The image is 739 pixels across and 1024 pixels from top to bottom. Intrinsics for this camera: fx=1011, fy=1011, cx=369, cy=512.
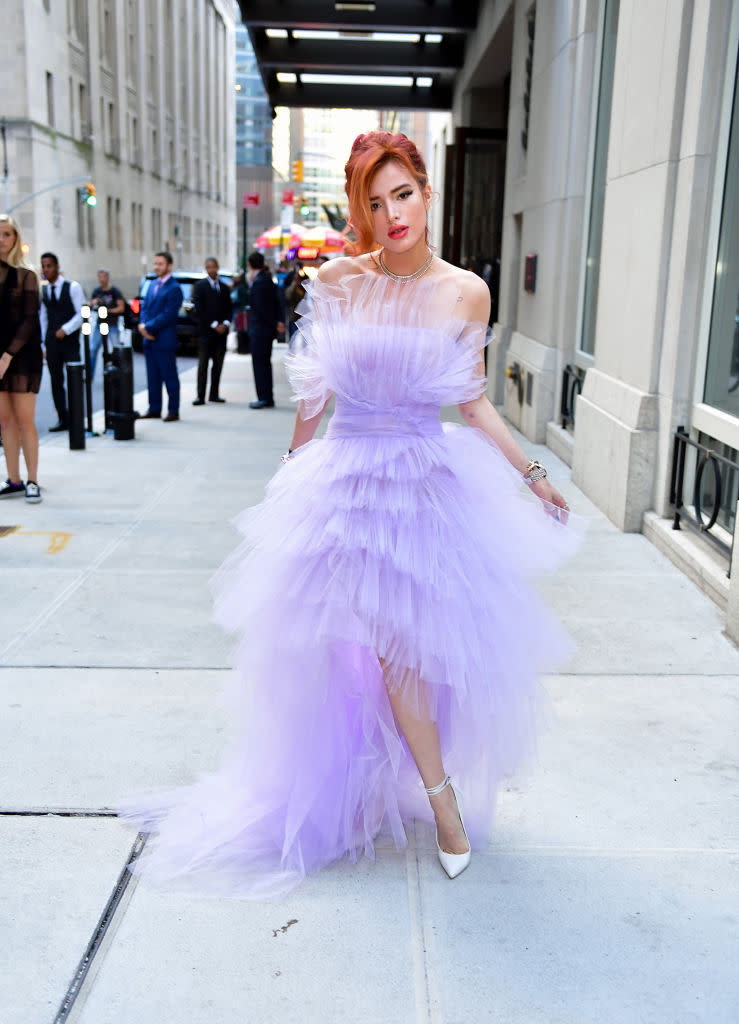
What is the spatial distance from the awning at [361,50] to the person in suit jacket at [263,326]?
4070 mm

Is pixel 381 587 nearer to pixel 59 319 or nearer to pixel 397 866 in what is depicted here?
pixel 397 866

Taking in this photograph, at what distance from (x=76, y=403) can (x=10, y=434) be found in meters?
2.21

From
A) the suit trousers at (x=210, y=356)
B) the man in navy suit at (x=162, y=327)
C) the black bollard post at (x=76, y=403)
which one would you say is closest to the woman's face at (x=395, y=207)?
the black bollard post at (x=76, y=403)

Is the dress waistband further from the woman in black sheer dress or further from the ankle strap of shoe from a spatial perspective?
the woman in black sheer dress

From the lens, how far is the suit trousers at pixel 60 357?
35.3 feet

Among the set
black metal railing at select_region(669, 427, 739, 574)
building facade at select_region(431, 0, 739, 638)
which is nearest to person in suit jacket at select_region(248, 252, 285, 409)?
building facade at select_region(431, 0, 739, 638)

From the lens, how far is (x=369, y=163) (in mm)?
2828

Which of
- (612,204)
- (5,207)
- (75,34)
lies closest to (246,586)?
(612,204)

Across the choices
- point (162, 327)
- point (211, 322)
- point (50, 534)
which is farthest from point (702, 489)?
point (211, 322)

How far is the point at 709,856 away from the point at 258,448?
789 cm

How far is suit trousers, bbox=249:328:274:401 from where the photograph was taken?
1319cm

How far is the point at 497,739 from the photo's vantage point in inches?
114

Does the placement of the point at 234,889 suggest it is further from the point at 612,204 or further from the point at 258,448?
the point at 258,448

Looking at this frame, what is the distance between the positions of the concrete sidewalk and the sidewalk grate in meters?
0.01
